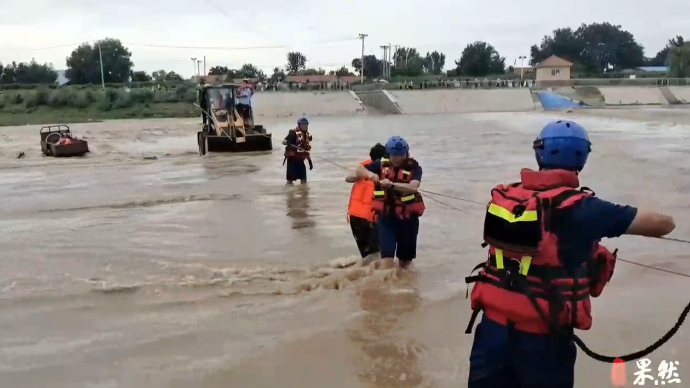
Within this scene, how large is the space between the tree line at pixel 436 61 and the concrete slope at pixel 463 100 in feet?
82.7

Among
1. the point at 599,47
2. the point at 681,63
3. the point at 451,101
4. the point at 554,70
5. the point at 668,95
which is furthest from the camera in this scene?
the point at 599,47

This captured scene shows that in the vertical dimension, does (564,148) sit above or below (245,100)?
above

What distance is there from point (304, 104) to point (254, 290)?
50088mm

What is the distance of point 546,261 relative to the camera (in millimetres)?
2740

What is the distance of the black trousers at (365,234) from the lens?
6.84 metres

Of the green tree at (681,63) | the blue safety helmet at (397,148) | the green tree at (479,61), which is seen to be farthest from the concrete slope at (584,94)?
the blue safety helmet at (397,148)

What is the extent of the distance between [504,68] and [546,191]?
101185 millimetres

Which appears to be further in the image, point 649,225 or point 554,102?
point 554,102

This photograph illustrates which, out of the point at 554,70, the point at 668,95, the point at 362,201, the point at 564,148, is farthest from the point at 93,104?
the point at 564,148

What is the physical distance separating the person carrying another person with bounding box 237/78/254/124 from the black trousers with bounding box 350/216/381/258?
54.4 feet

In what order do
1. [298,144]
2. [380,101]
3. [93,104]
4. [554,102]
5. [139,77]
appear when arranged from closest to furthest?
[298,144] → [554,102] → [380,101] → [93,104] → [139,77]

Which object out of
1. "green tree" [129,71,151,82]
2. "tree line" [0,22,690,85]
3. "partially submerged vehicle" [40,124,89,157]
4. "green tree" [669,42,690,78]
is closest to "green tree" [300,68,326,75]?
"tree line" [0,22,690,85]

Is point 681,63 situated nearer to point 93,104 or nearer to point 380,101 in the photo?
point 380,101

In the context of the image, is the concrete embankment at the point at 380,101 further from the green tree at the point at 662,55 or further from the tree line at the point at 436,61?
the green tree at the point at 662,55
